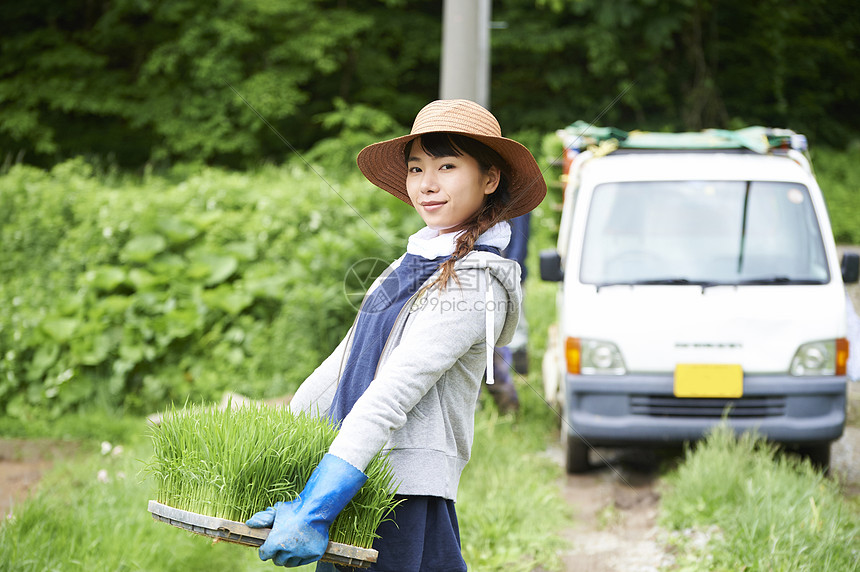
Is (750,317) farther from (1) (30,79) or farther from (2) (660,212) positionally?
(1) (30,79)

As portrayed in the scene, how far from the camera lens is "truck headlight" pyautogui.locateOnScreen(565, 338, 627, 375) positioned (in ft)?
14.4

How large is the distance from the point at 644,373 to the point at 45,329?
13.2 ft

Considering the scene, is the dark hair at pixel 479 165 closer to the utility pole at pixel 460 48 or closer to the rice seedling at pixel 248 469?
the rice seedling at pixel 248 469

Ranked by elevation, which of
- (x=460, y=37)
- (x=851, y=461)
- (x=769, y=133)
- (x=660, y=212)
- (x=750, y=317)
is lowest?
(x=851, y=461)

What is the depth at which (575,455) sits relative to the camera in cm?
475

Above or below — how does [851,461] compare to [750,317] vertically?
below

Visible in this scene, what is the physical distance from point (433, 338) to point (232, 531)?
1.76 feet

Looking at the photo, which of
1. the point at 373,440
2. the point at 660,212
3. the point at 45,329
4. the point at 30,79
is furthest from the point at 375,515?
the point at 30,79

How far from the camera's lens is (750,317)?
4289 mm

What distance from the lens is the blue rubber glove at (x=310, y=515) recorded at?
57.9 inches

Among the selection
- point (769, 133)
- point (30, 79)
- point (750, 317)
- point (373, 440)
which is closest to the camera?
point (373, 440)

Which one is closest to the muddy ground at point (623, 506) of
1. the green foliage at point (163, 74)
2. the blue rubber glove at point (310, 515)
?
the blue rubber glove at point (310, 515)

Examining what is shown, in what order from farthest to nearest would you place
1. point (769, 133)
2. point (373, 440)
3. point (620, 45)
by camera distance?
point (620, 45)
point (769, 133)
point (373, 440)

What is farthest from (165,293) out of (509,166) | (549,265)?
(509,166)
